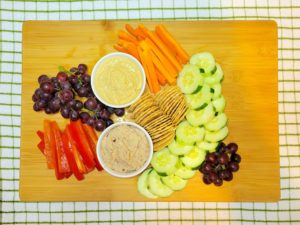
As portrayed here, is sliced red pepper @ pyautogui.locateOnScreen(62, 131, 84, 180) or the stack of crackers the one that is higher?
the stack of crackers

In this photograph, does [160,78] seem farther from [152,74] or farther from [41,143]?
[41,143]

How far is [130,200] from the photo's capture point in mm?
1456

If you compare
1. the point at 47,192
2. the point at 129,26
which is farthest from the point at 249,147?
the point at 47,192

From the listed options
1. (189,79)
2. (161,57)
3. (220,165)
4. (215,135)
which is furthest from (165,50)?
(220,165)

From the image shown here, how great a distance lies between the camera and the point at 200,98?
1406mm

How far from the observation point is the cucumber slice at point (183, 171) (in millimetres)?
1413

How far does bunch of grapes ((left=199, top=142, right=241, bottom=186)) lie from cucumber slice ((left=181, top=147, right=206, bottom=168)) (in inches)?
1.0

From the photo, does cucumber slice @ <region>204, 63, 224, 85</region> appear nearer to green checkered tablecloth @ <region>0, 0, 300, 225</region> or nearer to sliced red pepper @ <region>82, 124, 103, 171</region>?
green checkered tablecloth @ <region>0, 0, 300, 225</region>

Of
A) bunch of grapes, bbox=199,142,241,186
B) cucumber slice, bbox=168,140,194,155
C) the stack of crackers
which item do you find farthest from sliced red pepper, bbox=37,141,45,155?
bunch of grapes, bbox=199,142,241,186

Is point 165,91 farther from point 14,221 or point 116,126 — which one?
point 14,221

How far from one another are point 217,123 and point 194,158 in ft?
0.49

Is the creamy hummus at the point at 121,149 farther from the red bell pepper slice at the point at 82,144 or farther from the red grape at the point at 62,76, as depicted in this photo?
the red grape at the point at 62,76

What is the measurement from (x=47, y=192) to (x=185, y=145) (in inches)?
20.9

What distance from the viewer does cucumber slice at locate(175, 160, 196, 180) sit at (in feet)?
4.64
